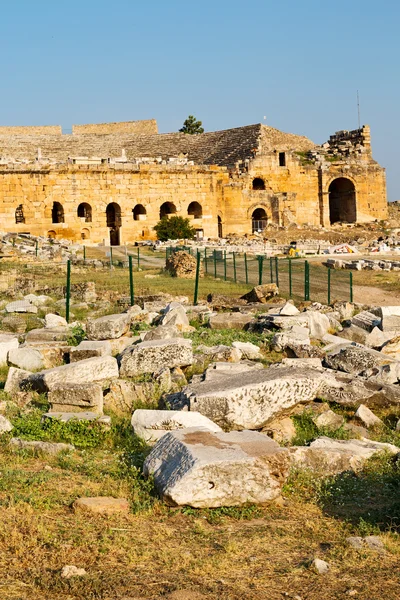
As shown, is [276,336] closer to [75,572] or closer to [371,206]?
[75,572]

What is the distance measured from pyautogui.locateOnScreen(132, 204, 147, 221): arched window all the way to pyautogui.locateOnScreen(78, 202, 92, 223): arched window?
7.26 ft

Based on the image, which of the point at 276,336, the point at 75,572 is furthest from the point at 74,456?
the point at 276,336

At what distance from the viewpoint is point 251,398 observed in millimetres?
7328

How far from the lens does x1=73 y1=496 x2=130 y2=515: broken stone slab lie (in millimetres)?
5668

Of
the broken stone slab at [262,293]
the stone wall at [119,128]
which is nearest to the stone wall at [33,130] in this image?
the stone wall at [119,128]

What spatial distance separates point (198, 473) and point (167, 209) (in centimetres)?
3562

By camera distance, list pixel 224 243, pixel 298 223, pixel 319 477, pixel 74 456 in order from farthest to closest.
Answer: pixel 298 223 → pixel 224 243 → pixel 74 456 → pixel 319 477

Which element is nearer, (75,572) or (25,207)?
(75,572)

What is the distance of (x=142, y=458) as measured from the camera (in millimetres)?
6789

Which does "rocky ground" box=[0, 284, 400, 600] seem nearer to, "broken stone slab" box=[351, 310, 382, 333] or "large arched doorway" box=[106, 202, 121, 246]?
"broken stone slab" box=[351, 310, 382, 333]

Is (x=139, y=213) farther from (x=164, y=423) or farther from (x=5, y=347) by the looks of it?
(x=164, y=423)

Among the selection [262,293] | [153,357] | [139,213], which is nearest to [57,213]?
[139,213]

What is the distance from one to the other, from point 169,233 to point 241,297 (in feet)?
64.6

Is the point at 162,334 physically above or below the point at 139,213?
below
